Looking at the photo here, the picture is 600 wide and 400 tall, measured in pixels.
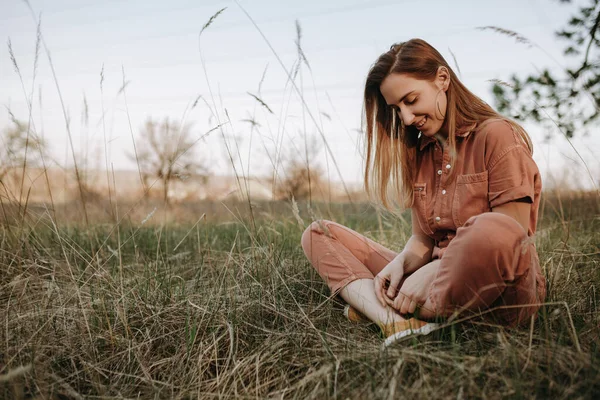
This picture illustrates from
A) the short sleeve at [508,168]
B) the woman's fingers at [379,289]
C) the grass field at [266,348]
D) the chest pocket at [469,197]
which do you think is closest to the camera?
the grass field at [266,348]

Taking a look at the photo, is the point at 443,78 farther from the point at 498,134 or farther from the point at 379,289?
the point at 379,289

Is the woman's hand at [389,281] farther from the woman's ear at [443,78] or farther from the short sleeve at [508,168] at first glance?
the woman's ear at [443,78]

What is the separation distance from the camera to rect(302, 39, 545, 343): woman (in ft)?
4.14

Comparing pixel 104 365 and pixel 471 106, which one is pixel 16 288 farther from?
pixel 471 106

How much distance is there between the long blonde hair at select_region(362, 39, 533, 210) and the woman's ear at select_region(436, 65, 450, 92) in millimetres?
16

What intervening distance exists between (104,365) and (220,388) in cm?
40

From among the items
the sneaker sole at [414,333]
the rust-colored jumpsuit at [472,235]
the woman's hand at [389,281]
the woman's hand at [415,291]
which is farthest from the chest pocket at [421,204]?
the sneaker sole at [414,333]

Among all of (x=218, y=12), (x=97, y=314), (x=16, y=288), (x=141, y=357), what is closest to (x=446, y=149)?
(x=218, y=12)

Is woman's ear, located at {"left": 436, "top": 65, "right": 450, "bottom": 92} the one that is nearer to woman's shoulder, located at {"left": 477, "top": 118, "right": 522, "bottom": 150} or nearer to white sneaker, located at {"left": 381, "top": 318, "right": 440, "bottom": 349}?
woman's shoulder, located at {"left": 477, "top": 118, "right": 522, "bottom": 150}

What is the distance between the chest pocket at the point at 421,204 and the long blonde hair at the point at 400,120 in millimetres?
37

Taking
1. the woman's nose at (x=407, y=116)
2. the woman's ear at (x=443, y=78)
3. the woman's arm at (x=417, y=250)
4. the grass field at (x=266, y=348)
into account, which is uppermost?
the woman's ear at (x=443, y=78)

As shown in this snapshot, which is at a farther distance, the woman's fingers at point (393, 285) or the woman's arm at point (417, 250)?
the woman's arm at point (417, 250)

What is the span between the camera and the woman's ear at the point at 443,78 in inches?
66.2

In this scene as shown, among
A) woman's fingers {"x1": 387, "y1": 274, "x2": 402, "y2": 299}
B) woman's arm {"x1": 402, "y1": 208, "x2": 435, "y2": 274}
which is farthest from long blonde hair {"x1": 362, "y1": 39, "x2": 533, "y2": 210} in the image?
woman's fingers {"x1": 387, "y1": 274, "x2": 402, "y2": 299}
